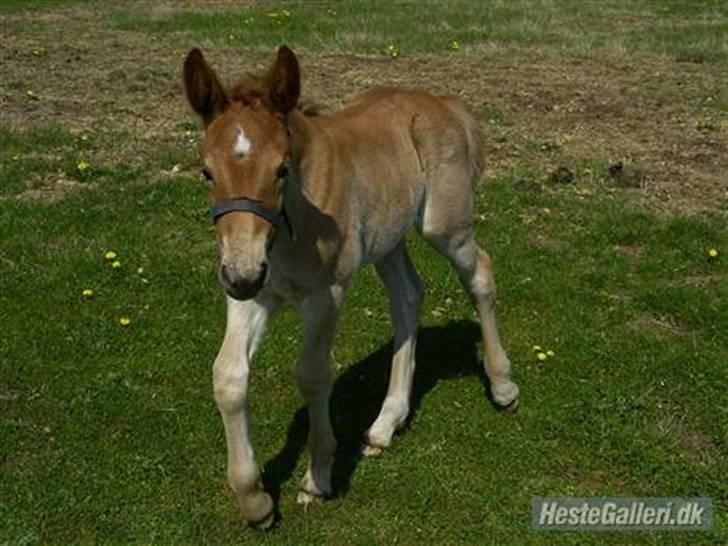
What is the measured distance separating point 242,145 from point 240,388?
1531 mm

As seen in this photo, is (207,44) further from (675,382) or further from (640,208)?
(675,382)

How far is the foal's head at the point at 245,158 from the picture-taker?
14.8 ft

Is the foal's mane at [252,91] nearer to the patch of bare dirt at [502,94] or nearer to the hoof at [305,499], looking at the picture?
the hoof at [305,499]

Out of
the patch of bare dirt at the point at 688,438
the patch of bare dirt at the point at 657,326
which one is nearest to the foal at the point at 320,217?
the patch of bare dirt at the point at 688,438

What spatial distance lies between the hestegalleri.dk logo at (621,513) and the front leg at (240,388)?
5.86ft

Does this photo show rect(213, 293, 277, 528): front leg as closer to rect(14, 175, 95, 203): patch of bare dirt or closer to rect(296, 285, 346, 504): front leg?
rect(296, 285, 346, 504): front leg

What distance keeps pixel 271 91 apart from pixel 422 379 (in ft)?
11.6

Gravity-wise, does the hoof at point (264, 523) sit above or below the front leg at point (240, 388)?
below

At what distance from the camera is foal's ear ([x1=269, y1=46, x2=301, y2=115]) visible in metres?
4.89

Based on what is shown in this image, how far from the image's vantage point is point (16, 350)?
7805mm

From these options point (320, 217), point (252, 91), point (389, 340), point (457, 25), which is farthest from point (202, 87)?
point (457, 25)

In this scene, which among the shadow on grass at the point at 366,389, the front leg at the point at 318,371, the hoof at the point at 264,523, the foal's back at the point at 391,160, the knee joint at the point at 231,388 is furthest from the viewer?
the shadow on grass at the point at 366,389

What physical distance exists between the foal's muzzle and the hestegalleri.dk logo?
259cm

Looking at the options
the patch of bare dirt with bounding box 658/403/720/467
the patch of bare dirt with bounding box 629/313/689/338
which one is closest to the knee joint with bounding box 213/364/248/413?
the patch of bare dirt with bounding box 658/403/720/467
